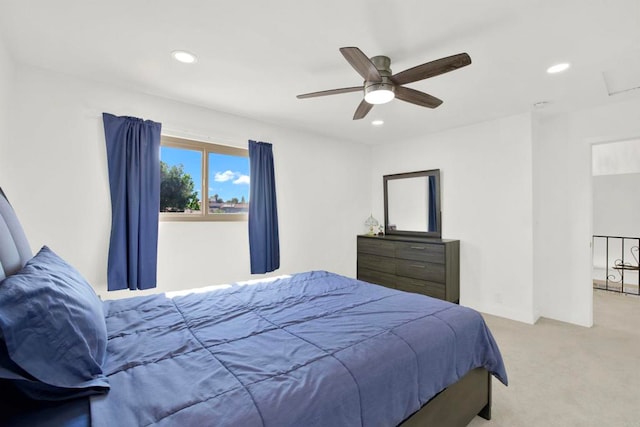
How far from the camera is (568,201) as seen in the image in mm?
3416

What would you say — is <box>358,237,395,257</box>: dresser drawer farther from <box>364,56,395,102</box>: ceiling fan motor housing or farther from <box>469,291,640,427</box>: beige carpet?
<box>364,56,395,102</box>: ceiling fan motor housing

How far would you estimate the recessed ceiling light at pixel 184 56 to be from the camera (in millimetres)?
2150

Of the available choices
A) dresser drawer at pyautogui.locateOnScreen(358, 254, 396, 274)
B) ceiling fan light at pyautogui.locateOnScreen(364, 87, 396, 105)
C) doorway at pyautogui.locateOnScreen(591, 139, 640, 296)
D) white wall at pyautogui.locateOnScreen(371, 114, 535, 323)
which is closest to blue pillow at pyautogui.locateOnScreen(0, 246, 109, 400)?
ceiling fan light at pyautogui.locateOnScreen(364, 87, 396, 105)

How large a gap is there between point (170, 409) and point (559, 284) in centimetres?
418

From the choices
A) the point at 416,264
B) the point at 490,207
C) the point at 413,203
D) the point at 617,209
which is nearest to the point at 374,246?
the point at 416,264

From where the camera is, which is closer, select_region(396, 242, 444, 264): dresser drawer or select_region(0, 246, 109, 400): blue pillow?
select_region(0, 246, 109, 400): blue pillow

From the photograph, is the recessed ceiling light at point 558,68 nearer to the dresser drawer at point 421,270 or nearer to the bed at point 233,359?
the bed at point 233,359

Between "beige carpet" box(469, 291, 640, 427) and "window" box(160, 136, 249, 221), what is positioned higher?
"window" box(160, 136, 249, 221)

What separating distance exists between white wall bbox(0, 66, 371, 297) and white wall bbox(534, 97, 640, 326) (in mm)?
2560

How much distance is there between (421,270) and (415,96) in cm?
243

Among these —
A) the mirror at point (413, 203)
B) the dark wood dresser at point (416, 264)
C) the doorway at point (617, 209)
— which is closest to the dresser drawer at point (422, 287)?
the dark wood dresser at point (416, 264)

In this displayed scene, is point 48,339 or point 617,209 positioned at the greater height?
point 617,209

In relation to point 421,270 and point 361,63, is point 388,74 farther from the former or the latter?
point 421,270

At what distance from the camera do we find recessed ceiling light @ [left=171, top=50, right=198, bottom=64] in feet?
7.06
